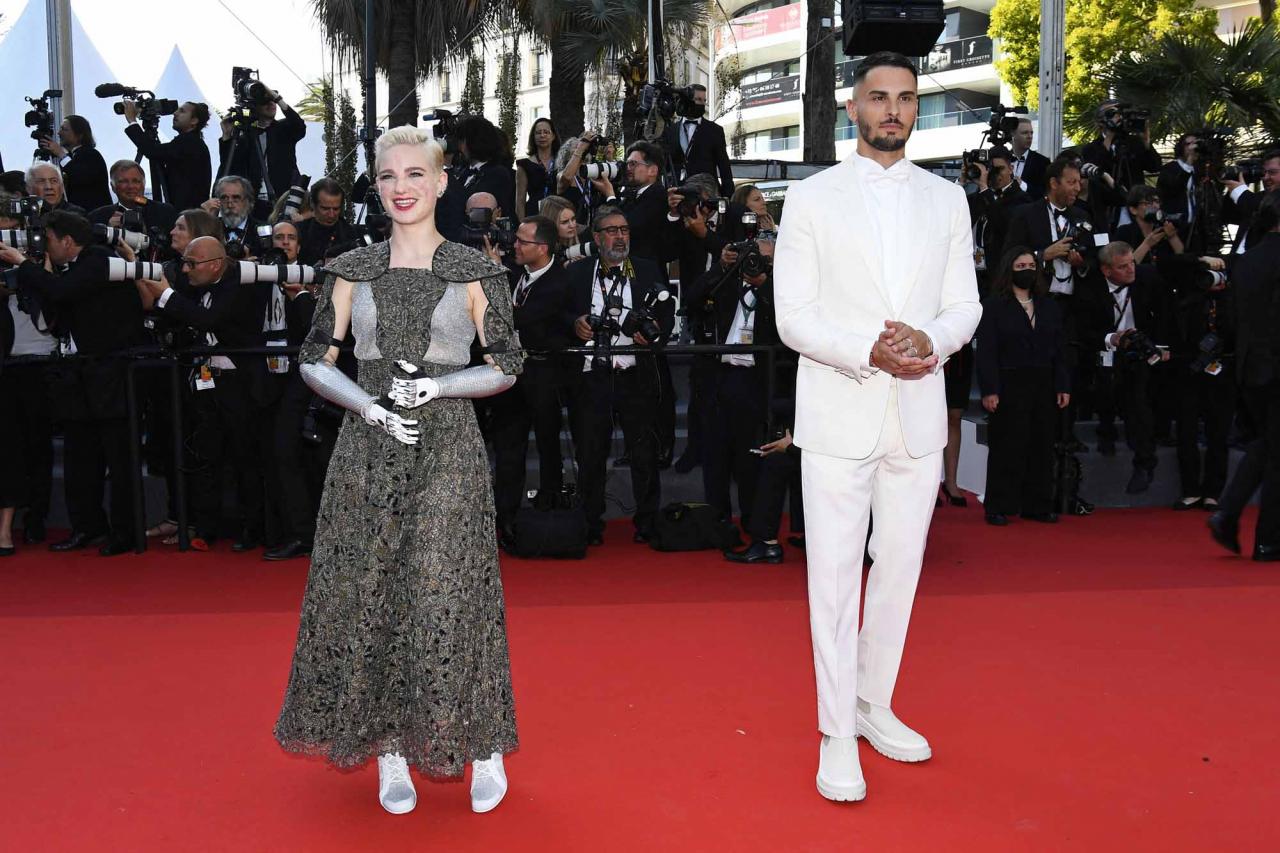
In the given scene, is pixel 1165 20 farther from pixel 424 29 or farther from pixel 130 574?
pixel 130 574

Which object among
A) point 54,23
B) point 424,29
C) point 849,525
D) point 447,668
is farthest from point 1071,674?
point 424,29

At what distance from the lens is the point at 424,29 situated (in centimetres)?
2256

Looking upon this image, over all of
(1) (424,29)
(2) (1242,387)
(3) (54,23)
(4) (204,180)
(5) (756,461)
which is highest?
(1) (424,29)

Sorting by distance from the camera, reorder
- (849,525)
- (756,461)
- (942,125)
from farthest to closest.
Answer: (942,125) < (756,461) < (849,525)

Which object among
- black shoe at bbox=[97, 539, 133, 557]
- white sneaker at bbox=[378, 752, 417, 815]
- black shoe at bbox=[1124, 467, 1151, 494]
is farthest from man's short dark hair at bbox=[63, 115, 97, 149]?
black shoe at bbox=[1124, 467, 1151, 494]

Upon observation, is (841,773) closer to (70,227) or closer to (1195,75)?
(70,227)

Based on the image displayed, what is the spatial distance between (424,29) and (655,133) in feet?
45.4

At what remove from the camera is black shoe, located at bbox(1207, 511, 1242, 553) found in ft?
21.7

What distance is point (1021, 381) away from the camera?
26.1 ft

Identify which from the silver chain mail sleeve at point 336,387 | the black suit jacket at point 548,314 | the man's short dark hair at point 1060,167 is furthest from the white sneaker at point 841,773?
the man's short dark hair at point 1060,167

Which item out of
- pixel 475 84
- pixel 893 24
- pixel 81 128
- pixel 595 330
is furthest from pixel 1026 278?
pixel 475 84

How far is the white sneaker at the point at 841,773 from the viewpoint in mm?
3357

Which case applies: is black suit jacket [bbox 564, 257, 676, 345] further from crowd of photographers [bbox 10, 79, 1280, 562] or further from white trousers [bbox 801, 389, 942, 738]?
white trousers [bbox 801, 389, 942, 738]

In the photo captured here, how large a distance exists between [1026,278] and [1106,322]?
888 mm
